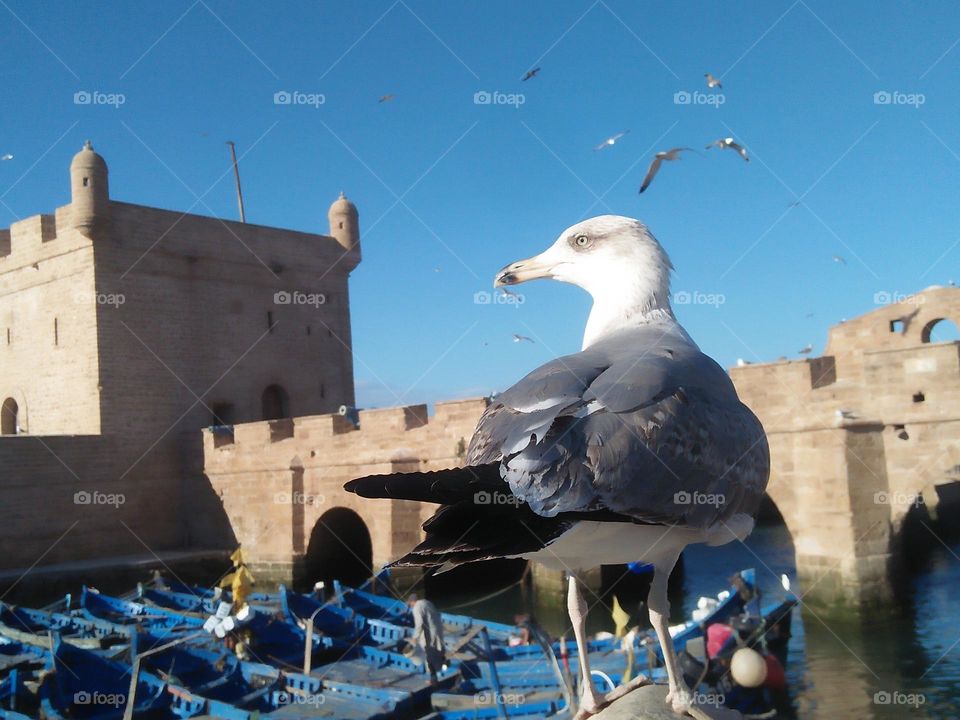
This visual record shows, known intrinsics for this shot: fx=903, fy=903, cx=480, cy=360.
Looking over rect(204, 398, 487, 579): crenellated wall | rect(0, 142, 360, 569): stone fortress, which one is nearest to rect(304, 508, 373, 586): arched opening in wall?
rect(204, 398, 487, 579): crenellated wall

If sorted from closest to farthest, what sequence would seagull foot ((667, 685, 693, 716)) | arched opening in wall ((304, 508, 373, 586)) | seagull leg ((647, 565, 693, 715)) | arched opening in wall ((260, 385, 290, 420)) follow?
seagull leg ((647, 565, 693, 715)) → seagull foot ((667, 685, 693, 716)) → arched opening in wall ((304, 508, 373, 586)) → arched opening in wall ((260, 385, 290, 420))

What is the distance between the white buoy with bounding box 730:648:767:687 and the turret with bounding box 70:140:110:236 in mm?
17751

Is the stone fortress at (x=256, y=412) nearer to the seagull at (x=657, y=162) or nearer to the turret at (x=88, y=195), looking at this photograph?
the turret at (x=88, y=195)

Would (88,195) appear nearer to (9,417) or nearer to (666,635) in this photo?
(9,417)

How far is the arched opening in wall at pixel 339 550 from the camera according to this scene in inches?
780

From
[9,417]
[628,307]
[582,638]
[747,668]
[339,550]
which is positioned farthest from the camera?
[9,417]

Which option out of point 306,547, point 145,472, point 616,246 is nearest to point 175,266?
point 145,472

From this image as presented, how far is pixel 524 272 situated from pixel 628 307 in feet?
1.11

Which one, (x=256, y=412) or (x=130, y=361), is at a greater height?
(x=130, y=361)

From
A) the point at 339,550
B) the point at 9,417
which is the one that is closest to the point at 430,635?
the point at 339,550

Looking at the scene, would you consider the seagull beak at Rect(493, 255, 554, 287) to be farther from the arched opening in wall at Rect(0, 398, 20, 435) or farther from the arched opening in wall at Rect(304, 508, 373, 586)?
the arched opening in wall at Rect(0, 398, 20, 435)

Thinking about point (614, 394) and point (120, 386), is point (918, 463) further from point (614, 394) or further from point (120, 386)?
point (120, 386)

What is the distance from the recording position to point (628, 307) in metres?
2.61

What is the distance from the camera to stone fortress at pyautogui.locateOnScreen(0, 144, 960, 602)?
13.0m
